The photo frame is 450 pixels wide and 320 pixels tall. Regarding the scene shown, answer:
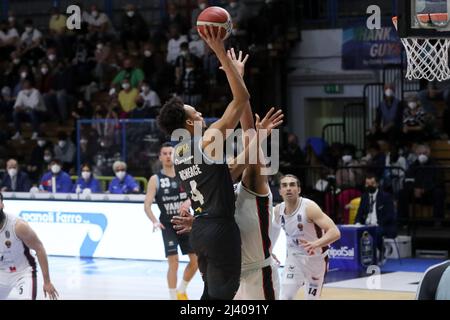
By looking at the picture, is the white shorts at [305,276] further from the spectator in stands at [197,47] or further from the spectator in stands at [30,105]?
the spectator in stands at [30,105]

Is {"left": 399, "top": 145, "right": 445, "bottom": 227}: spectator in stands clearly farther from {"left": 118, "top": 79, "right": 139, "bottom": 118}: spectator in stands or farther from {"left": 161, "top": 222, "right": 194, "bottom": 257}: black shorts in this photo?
{"left": 118, "top": 79, "right": 139, "bottom": 118}: spectator in stands

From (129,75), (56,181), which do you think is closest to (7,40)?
(129,75)

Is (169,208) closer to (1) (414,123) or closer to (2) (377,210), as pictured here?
(2) (377,210)

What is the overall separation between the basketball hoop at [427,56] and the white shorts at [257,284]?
9.63ft

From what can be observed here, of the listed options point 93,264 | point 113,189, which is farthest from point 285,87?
point 93,264

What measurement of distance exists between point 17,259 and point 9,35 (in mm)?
15661

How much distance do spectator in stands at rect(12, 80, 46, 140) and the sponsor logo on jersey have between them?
9213 millimetres

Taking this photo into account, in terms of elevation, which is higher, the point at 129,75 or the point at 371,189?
the point at 129,75

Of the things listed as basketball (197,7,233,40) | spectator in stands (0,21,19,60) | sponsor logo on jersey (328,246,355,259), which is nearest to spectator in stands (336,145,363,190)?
sponsor logo on jersey (328,246,355,259)

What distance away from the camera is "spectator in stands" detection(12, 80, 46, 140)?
2189 cm

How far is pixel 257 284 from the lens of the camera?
6324mm
